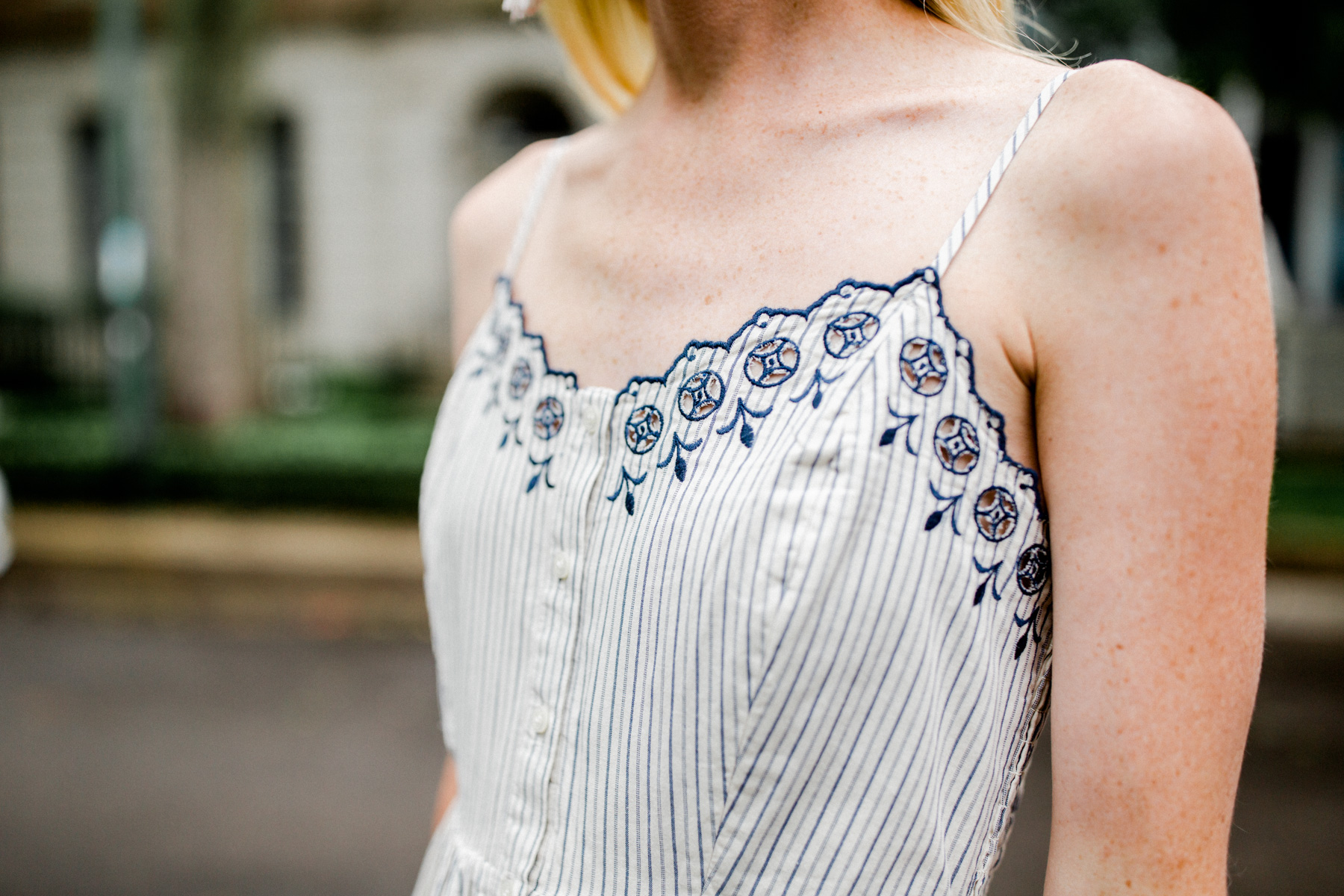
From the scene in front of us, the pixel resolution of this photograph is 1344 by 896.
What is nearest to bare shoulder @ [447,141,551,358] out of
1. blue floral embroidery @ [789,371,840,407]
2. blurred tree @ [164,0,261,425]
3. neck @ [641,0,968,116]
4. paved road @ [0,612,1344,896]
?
neck @ [641,0,968,116]

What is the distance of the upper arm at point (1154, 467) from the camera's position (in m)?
0.78

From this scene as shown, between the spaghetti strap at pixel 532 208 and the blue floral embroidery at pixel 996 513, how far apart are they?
25.1 inches

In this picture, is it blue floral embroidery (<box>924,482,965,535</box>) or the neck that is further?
the neck

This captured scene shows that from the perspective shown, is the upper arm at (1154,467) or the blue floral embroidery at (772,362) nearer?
the upper arm at (1154,467)

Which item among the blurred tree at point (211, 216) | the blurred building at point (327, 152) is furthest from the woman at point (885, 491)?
the blurred building at point (327, 152)

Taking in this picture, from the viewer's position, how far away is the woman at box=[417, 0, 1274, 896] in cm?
80

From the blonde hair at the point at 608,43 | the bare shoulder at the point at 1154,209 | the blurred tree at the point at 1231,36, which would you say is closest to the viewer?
the bare shoulder at the point at 1154,209

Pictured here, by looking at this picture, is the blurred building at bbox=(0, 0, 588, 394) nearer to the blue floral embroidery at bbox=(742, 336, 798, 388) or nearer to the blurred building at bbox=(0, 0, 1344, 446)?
the blurred building at bbox=(0, 0, 1344, 446)

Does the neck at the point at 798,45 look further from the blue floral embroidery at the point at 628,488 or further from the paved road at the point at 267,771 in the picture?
the paved road at the point at 267,771

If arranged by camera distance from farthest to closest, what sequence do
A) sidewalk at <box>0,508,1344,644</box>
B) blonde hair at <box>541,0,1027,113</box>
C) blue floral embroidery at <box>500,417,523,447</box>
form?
sidewalk at <box>0,508,1344,644</box> → blonde hair at <box>541,0,1027,113</box> → blue floral embroidery at <box>500,417,523,447</box>

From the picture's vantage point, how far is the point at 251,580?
21.3ft

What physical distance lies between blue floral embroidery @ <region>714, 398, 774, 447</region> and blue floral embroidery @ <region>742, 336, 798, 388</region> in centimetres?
2

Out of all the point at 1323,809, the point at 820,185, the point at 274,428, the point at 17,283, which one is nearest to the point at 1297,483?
the point at 1323,809

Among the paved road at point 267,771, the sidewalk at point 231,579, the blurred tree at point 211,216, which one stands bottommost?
the sidewalk at point 231,579
